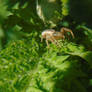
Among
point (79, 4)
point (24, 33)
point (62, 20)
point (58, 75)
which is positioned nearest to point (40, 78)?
point (58, 75)

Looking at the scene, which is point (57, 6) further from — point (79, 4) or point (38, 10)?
point (79, 4)

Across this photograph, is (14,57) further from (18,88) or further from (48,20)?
(48,20)

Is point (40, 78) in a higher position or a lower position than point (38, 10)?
lower

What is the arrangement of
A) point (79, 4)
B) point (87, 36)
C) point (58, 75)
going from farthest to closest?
point (79, 4) → point (87, 36) → point (58, 75)

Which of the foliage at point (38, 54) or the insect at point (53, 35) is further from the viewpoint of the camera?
the insect at point (53, 35)

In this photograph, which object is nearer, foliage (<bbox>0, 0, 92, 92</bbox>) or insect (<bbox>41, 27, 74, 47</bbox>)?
foliage (<bbox>0, 0, 92, 92</bbox>)

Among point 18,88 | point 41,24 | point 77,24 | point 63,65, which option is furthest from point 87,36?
point 18,88

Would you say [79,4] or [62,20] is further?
[79,4]

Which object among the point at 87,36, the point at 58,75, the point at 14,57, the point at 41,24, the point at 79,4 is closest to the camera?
A: the point at 58,75
